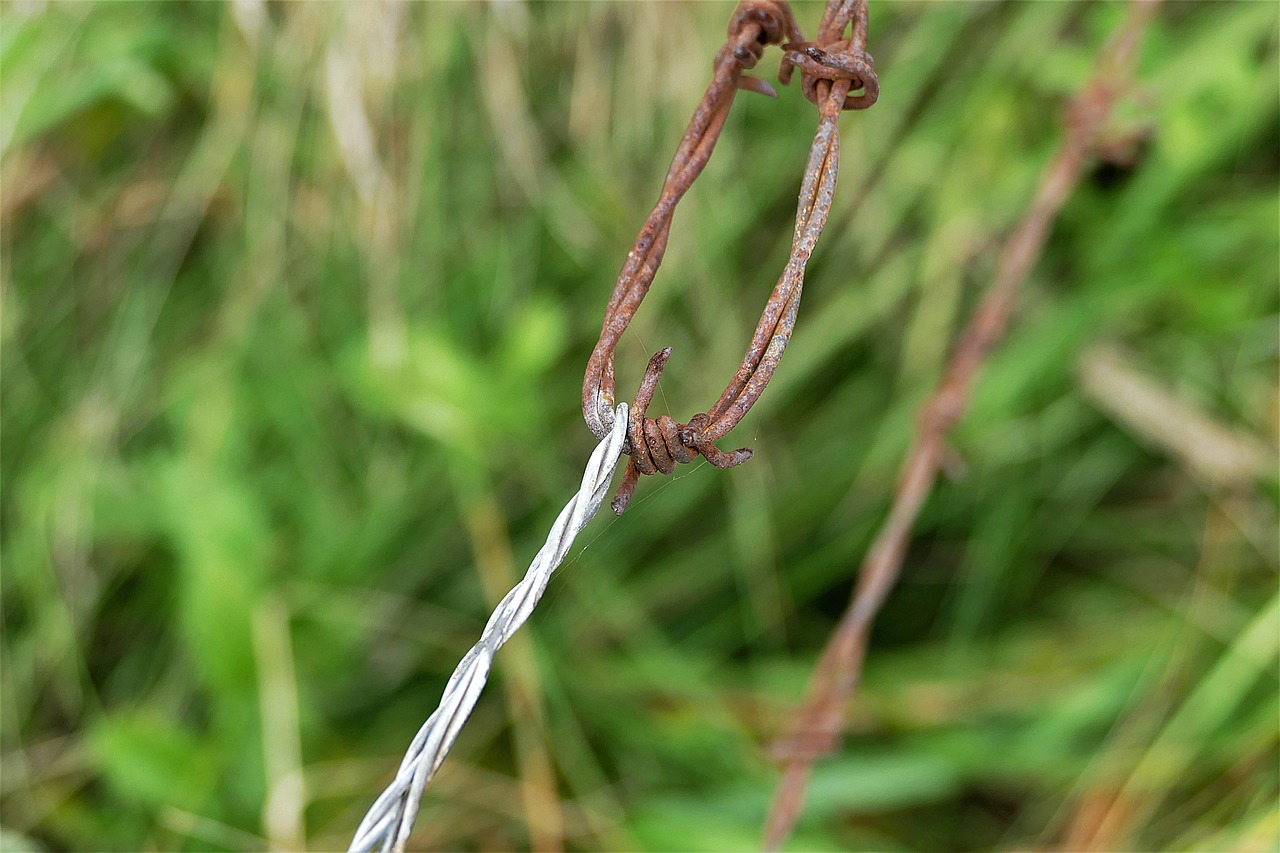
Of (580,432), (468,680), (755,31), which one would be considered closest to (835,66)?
(755,31)

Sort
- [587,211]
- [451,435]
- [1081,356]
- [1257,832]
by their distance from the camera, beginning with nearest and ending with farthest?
1. [1257,832]
2. [451,435]
3. [1081,356]
4. [587,211]

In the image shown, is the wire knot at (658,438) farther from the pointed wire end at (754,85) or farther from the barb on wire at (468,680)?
the pointed wire end at (754,85)

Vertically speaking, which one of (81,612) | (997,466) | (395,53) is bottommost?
(81,612)

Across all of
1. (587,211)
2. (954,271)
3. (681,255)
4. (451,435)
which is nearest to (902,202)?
(954,271)

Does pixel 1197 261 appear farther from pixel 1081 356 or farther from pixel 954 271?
pixel 954 271

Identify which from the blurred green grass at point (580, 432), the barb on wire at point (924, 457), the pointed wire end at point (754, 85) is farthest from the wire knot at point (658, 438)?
the blurred green grass at point (580, 432)

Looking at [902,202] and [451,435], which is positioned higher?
[902,202]

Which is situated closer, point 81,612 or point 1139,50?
point 1139,50

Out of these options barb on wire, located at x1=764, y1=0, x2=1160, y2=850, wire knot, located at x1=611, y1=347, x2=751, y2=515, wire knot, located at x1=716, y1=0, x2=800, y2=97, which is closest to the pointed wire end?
wire knot, located at x1=716, y1=0, x2=800, y2=97
